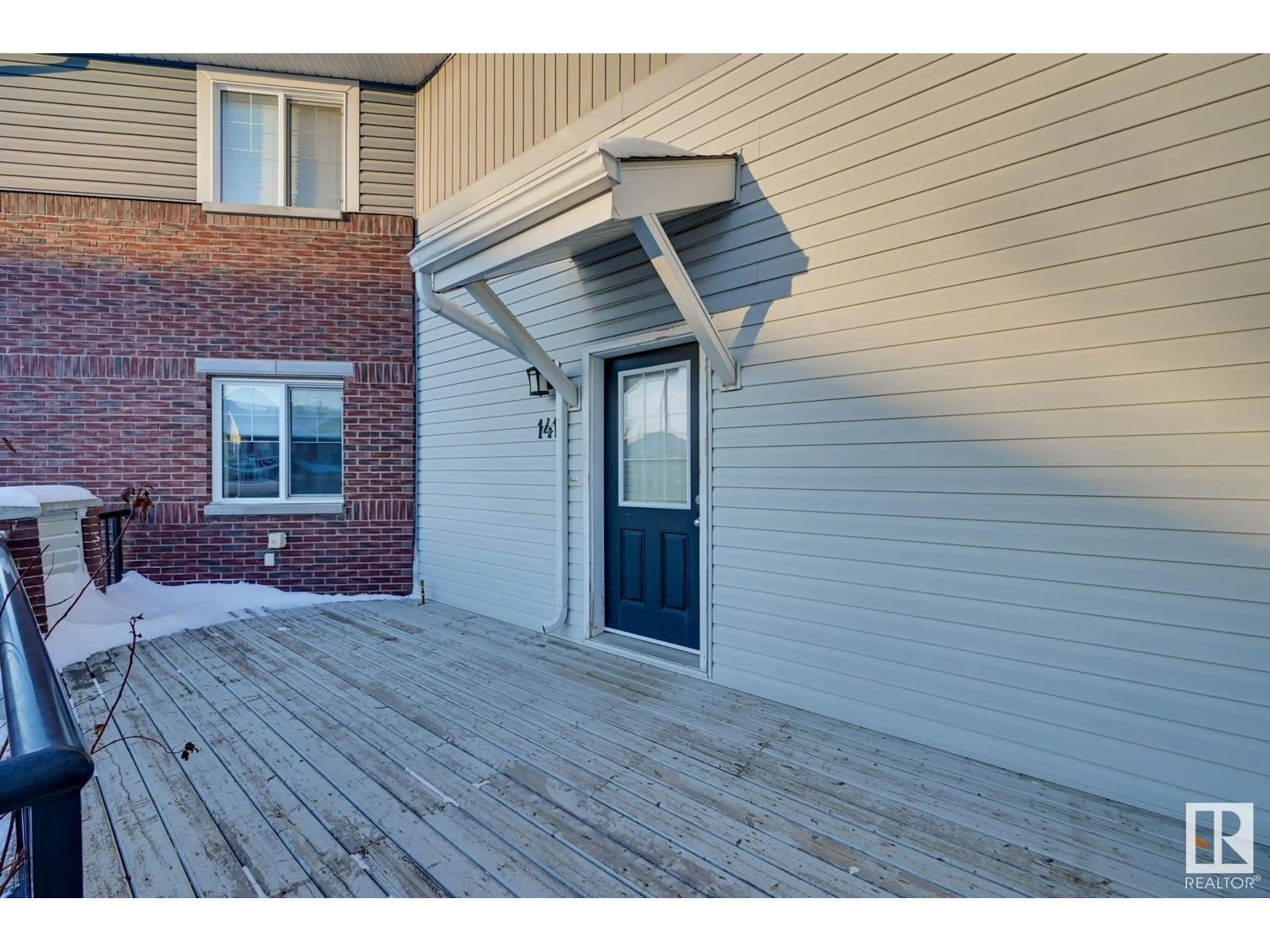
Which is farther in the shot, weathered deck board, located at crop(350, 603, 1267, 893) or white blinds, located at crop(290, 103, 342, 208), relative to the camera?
white blinds, located at crop(290, 103, 342, 208)

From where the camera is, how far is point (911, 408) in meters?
2.82

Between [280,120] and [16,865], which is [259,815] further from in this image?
[280,120]

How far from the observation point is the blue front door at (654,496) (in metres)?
3.89

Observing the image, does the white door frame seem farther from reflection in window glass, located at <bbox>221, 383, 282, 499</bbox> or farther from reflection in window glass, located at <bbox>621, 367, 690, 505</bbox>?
reflection in window glass, located at <bbox>221, 383, 282, 499</bbox>

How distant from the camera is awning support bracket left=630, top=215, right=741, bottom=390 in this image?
3100 millimetres

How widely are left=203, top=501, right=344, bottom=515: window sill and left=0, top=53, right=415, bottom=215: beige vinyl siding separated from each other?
286 centimetres

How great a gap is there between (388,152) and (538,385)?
129 inches

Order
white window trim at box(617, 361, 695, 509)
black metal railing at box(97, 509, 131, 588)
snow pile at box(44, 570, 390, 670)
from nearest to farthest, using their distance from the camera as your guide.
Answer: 1. white window trim at box(617, 361, 695, 509)
2. snow pile at box(44, 570, 390, 670)
3. black metal railing at box(97, 509, 131, 588)

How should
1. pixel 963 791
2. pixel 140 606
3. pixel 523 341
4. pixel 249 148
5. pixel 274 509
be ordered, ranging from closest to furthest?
pixel 963 791 < pixel 523 341 < pixel 140 606 < pixel 274 509 < pixel 249 148

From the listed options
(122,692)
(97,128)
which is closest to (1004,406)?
(122,692)

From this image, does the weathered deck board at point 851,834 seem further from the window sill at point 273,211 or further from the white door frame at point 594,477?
the window sill at point 273,211

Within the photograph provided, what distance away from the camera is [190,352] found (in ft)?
18.5

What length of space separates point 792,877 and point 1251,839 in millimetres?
1577

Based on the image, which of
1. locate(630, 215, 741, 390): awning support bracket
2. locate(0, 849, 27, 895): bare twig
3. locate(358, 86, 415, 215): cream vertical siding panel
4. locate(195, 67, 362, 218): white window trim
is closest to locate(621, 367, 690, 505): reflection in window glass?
locate(630, 215, 741, 390): awning support bracket
